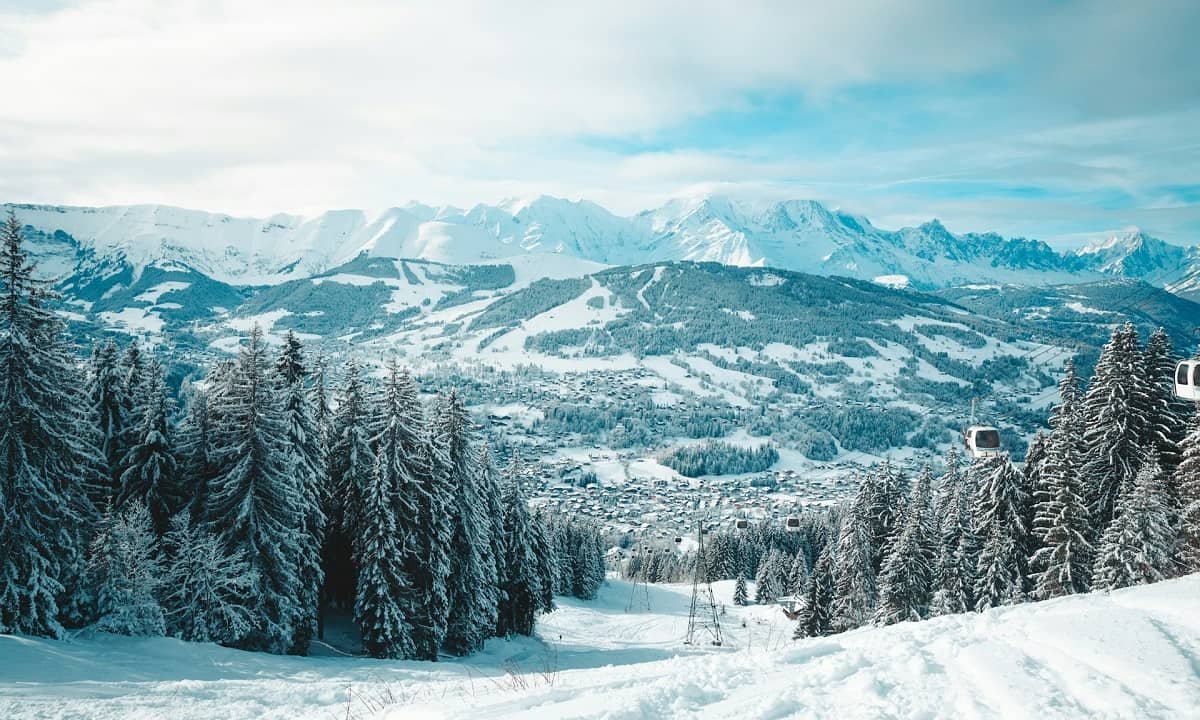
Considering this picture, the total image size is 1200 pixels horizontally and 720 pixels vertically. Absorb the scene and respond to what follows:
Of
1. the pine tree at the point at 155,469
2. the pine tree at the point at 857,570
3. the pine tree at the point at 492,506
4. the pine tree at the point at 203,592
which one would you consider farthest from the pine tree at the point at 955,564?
the pine tree at the point at 155,469

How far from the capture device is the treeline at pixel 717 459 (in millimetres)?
165375

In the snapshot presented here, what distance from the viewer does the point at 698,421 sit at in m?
196

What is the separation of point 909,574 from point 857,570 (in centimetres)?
452

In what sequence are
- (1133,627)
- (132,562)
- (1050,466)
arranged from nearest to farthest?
(1133,627), (132,562), (1050,466)

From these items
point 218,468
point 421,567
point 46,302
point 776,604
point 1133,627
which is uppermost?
point 46,302

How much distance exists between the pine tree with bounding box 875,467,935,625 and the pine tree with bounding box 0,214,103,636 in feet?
103

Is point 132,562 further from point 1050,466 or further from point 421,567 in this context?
point 1050,466

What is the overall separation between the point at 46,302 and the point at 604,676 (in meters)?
20.0

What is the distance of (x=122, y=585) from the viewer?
17.4 metres

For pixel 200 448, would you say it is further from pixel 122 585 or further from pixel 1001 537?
pixel 1001 537

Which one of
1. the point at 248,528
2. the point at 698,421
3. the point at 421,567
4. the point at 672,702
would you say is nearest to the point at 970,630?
the point at 672,702

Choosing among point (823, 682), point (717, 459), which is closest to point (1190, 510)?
point (823, 682)

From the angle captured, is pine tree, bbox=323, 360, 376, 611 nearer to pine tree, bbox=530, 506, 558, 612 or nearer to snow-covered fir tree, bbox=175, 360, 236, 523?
snow-covered fir tree, bbox=175, 360, 236, 523

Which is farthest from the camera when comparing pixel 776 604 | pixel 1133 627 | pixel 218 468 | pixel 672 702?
pixel 776 604
